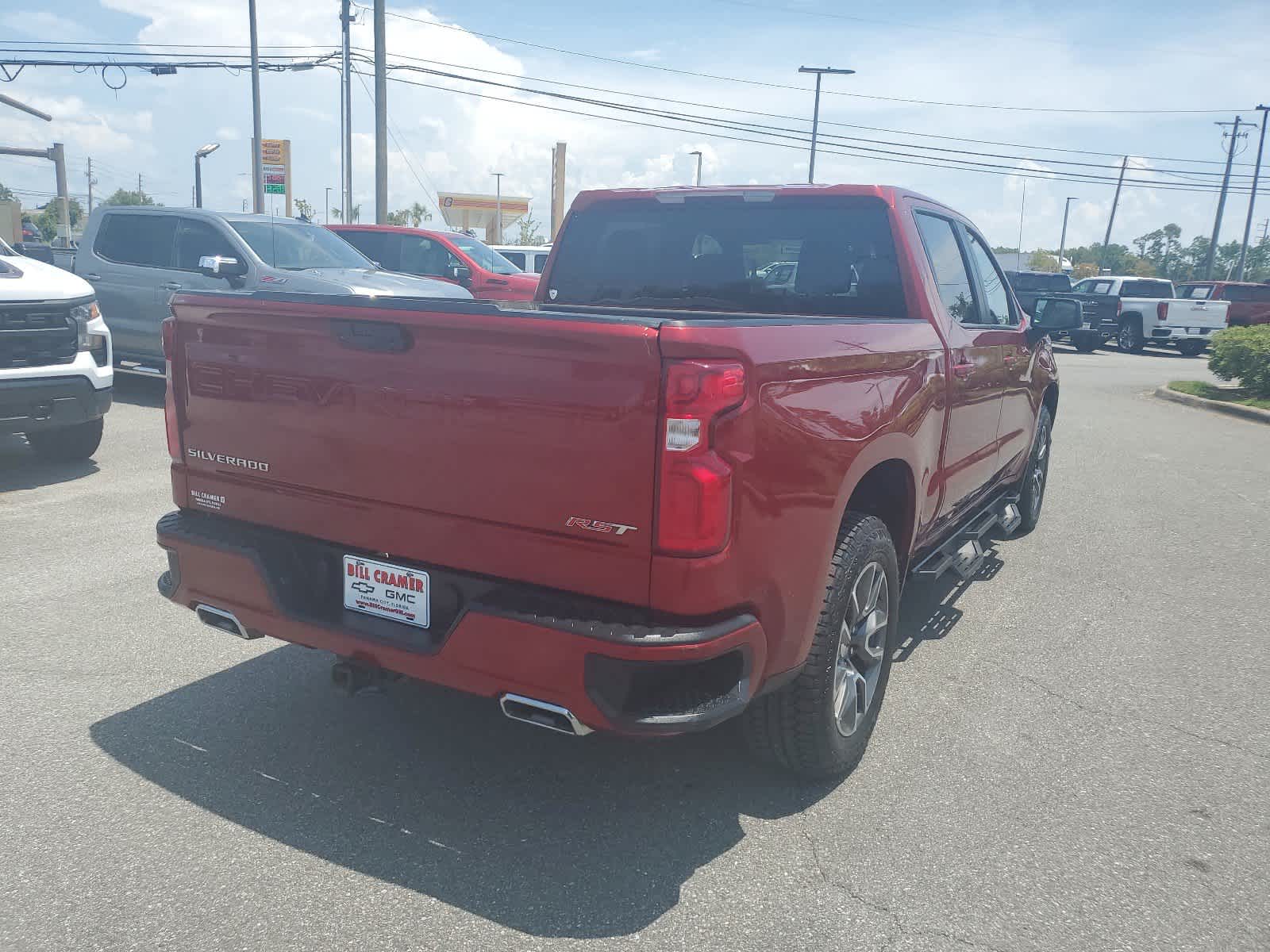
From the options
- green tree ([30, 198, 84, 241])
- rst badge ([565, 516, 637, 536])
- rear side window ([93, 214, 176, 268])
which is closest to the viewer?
rst badge ([565, 516, 637, 536])

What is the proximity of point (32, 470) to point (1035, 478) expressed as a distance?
7.08 m

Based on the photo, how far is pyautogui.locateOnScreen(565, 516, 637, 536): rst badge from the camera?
2.58m

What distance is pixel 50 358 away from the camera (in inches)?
272

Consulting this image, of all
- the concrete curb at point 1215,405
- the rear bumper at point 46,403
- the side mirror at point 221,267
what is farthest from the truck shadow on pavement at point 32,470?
the concrete curb at point 1215,405

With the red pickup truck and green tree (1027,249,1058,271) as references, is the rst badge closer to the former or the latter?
the red pickup truck

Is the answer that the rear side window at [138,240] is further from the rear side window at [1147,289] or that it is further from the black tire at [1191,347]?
the rear side window at [1147,289]

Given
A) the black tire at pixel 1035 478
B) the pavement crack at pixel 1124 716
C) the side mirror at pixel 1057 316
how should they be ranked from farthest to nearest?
the black tire at pixel 1035 478
the side mirror at pixel 1057 316
the pavement crack at pixel 1124 716

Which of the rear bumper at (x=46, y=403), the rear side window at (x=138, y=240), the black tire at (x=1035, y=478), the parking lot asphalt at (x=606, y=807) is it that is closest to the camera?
the parking lot asphalt at (x=606, y=807)

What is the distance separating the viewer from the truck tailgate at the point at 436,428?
2.56 metres

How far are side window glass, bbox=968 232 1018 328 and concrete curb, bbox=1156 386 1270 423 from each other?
10.6 meters

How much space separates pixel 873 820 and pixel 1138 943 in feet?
2.63

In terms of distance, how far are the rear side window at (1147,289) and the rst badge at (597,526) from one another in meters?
28.8

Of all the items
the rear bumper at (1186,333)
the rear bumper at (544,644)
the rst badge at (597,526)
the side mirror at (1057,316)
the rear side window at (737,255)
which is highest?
the rear side window at (737,255)

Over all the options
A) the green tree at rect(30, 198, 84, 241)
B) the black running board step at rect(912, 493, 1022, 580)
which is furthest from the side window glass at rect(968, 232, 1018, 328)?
the green tree at rect(30, 198, 84, 241)
